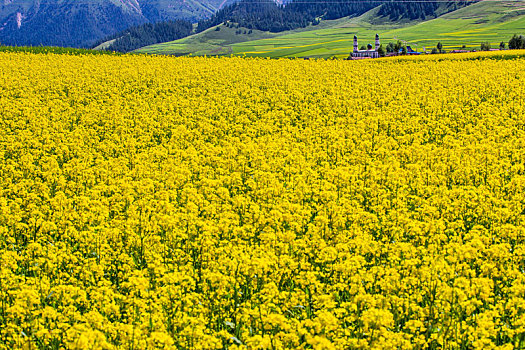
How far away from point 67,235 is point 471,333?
8.03 m

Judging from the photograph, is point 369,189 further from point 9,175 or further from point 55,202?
point 9,175

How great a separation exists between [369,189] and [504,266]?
4184 millimetres

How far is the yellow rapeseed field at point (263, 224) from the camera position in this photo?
8148mm

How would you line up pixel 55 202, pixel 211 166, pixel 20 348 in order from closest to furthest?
pixel 20 348 → pixel 55 202 → pixel 211 166

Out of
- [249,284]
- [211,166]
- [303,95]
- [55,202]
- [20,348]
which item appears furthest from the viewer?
[303,95]

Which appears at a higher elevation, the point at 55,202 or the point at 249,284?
the point at 55,202

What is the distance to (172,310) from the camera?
863 centimetres

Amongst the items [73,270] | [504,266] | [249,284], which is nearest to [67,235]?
[73,270]

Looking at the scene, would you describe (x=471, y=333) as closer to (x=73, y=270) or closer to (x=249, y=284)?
(x=249, y=284)

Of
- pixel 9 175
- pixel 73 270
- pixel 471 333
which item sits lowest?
pixel 471 333

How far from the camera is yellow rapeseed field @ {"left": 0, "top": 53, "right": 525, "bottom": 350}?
8148 millimetres

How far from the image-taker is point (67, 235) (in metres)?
11.2

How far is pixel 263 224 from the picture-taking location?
38.3 ft

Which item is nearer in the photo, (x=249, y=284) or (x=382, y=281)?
(x=382, y=281)
